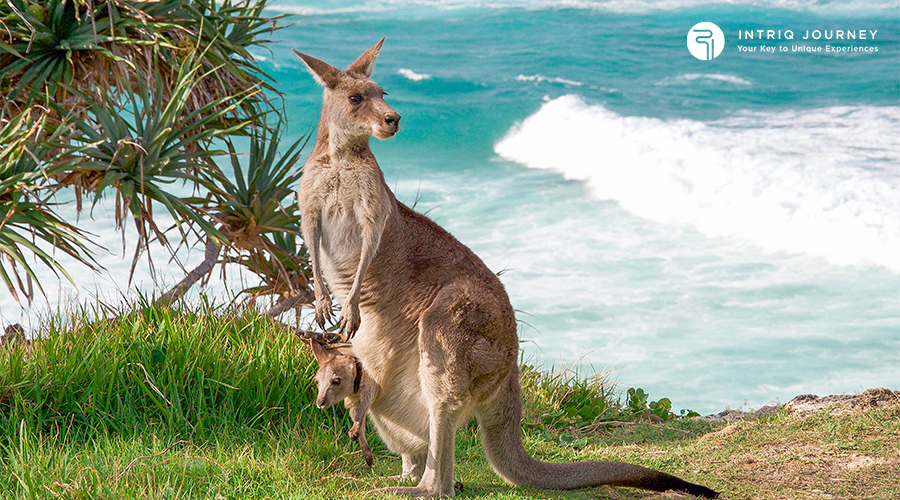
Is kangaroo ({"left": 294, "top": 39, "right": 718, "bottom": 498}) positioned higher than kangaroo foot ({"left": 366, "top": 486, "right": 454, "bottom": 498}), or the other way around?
kangaroo ({"left": 294, "top": 39, "right": 718, "bottom": 498})

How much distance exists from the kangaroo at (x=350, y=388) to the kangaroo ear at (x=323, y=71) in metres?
1.63

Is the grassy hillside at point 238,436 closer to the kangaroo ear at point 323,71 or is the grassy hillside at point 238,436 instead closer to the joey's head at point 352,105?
the joey's head at point 352,105

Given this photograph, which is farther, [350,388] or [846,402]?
[846,402]

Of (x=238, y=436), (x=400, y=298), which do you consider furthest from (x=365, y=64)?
(x=238, y=436)

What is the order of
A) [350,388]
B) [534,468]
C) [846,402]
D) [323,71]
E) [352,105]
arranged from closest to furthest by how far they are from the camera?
[352,105] < [323,71] < [350,388] < [534,468] < [846,402]

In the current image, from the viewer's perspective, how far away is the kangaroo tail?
5.19 metres

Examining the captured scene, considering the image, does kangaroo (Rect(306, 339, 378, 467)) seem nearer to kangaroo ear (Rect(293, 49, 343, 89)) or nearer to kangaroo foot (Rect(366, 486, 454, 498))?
kangaroo foot (Rect(366, 486, 454, 498))

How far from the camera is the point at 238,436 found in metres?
6.06

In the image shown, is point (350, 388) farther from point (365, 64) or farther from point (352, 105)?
point (365, 64)

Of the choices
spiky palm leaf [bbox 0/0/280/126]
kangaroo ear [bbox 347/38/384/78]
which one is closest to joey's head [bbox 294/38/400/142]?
kangaroo ear [bbox 347/38/384/78]

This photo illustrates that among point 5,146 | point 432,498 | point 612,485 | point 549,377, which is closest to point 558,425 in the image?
point 549,377

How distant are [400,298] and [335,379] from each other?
623 millimetres

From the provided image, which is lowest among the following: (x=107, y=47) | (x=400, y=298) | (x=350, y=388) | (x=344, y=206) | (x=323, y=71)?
(x=350, y=388)

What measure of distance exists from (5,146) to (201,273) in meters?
2.25
